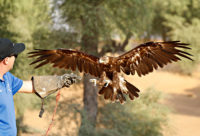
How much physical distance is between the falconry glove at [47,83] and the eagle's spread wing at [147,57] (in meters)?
1.00

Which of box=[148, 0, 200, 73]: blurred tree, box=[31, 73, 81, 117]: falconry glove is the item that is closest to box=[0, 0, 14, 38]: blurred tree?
box=[31, 73, 81, 117]: falconry glove

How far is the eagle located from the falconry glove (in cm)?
60

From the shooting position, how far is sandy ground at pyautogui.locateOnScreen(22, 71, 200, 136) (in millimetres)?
11552

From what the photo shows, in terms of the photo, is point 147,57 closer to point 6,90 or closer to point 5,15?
point 6,90

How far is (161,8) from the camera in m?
25.1

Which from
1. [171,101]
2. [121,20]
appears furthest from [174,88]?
[121,20]

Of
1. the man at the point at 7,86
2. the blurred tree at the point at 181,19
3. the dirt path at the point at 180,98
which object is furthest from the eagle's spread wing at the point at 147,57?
the blurred tree at the point at 181,19

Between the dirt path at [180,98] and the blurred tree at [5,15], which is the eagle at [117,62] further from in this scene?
the dirt path at [180,98]

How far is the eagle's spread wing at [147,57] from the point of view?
4.18 m

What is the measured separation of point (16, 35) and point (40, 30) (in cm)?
88

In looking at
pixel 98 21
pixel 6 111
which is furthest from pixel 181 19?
pixel 6 111

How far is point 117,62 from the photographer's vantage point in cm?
428

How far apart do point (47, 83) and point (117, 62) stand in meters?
1.22

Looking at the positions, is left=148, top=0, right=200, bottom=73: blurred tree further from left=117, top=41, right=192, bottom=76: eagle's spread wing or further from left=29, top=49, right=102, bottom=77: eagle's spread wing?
left=29, top=49, right=102, bottom=77: eagle's spread wing
